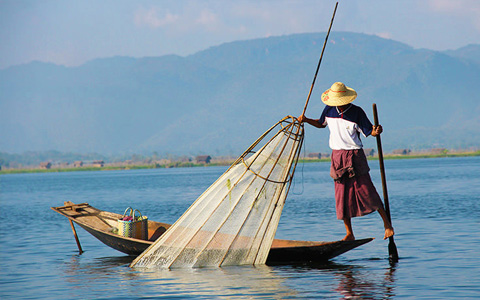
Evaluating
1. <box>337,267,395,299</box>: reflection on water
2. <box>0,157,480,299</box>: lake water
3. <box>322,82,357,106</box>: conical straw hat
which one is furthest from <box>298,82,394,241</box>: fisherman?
<box>0,157,480,299</box>: lake water

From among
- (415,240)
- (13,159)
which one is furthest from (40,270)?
(13,159)

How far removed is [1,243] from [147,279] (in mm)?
7422

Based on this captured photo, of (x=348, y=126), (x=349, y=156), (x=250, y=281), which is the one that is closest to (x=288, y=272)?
(x=250, y=281)

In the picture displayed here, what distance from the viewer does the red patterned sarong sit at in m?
9.05

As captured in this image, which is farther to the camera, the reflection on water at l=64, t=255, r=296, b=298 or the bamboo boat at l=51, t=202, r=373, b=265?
the bamboo boat at l=51, t=202, r=373, b=265

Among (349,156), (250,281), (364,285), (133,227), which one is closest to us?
(364,285)

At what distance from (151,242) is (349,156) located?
10.4 ft

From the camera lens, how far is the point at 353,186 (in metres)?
9.12

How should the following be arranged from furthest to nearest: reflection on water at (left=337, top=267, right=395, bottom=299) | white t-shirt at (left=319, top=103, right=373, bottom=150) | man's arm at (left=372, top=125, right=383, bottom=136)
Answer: white t-shirt at (left=319, top=103, right=373, bottom=150) < man's arm at (left=372, top=125, right=383, bottom=136) < reflection on water at (left=337, top=267, right=395, bottom=299)

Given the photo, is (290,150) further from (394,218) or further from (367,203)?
(394,218)

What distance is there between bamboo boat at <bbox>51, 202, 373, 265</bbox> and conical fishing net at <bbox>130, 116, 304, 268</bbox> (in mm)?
485

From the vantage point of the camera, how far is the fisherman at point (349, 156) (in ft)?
29.7

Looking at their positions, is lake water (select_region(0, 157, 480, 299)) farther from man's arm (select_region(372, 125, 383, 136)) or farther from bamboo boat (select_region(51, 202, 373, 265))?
man's arm (select_region(372, 125, 383, 136))

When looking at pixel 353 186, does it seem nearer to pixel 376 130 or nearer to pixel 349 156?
pixel 349 156
